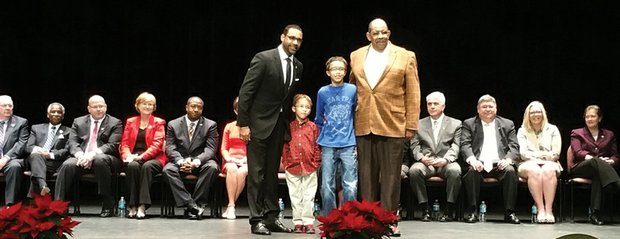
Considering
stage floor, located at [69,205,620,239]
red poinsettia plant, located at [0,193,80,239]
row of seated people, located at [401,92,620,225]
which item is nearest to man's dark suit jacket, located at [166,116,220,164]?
stage floor, located at [69,205,620,239]

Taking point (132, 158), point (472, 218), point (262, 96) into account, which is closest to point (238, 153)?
point (132, 158)

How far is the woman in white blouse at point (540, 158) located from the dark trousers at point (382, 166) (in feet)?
6.67

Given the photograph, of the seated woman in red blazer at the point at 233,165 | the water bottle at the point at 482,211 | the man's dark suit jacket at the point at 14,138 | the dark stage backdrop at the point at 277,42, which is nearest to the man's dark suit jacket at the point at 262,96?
the seated woman in red blazer at the point at 233,165

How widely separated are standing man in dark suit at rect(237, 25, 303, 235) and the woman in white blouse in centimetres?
235

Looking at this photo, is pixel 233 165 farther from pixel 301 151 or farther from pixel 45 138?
pixel 45 138

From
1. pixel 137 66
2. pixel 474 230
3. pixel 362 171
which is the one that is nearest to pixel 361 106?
pixel 362 171

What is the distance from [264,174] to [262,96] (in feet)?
1.69

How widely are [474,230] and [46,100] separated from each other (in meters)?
4.64

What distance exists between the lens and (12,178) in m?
7.01

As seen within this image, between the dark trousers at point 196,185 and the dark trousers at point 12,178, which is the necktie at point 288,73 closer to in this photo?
the dark trousers at point 196,185

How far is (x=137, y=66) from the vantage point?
8.49 m

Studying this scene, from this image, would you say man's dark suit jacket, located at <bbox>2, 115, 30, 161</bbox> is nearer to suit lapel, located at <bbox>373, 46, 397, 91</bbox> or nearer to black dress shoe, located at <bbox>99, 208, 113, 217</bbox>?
black dress shoe, located at <bbox>99, 208, 113, 217</bbox>

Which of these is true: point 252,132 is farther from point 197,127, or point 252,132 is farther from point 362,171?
point 197,127

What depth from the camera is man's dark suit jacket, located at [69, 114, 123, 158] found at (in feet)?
23.6
